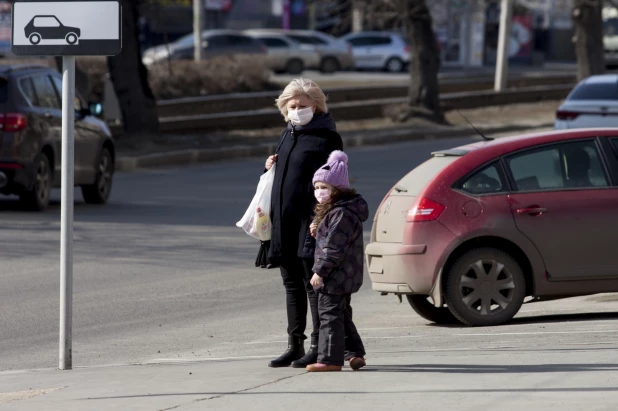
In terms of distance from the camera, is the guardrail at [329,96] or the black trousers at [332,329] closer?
the black trousers at [332,329]

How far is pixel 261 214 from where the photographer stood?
7.30 metres

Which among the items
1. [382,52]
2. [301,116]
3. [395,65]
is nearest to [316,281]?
[301,116]

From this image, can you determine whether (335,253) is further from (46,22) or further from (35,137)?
(35,137)

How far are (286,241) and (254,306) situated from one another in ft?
11.3

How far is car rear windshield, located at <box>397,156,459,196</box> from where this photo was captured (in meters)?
9.48

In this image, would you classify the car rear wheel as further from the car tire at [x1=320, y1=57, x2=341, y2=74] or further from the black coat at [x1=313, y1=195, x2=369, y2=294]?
the car tire at [x1=320, y1=57, x2=341, y2=74]

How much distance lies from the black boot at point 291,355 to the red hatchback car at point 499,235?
6.76 ft

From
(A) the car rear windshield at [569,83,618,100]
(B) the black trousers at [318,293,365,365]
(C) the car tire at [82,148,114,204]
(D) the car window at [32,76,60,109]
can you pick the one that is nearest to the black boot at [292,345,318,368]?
(B) the black trousers at [318,293,365,365]

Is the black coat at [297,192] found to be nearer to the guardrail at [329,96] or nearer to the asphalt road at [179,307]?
the asphalt road at [179,307]

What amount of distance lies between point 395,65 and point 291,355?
162 feet

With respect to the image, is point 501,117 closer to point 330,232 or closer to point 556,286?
point 556,286

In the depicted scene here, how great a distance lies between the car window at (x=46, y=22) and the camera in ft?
24.5

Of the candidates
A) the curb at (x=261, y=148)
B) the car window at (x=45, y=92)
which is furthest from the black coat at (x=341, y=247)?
the curb at (x=261, y=148)

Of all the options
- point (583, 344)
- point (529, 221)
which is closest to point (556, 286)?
point (529, 221)
